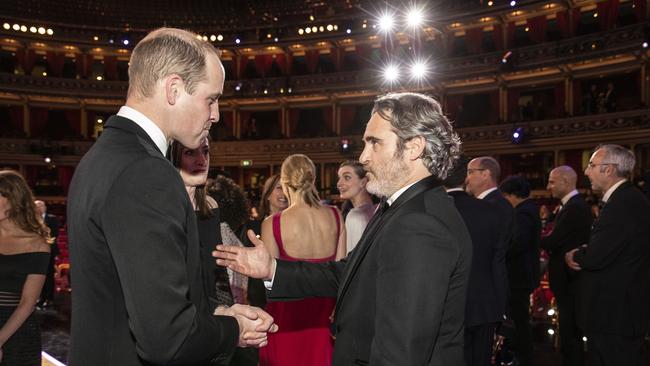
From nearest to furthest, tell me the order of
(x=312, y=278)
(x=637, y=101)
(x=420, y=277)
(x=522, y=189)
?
1. (x=420, y=277)
2. (x=312, y=278)
3. (x=522, y=189)
4. (x=637, y=101)

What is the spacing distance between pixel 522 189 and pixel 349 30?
22461 mm

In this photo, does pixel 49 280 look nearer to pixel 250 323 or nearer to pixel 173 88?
pixel 250 323

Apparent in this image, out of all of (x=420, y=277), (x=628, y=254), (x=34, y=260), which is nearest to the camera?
(x=420, y=277)

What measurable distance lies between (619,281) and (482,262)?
1.07m

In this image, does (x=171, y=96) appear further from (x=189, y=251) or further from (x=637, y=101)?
(x=637, y=101)

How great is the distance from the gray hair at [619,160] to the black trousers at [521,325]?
1860 mm

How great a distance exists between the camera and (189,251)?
1.60 metres

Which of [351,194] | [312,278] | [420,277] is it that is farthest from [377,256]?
[351,194]

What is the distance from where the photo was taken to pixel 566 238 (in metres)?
5.55

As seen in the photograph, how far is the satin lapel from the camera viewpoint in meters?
2.11

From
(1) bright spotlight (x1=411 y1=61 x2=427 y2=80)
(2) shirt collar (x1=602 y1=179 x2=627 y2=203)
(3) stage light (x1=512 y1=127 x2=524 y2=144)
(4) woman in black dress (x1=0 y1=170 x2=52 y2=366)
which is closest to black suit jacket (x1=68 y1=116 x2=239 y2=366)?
(4) woman in black dress (x1=0 y1=170 x2=52 y2=366)

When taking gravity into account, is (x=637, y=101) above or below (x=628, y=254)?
above

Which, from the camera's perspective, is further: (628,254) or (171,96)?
(628,254)

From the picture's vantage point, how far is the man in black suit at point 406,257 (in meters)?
1.85
